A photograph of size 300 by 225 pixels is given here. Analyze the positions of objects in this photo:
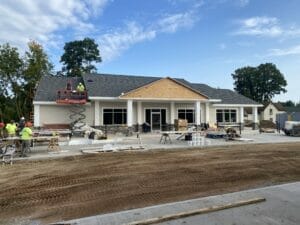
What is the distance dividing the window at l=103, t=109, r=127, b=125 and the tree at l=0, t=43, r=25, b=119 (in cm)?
1697

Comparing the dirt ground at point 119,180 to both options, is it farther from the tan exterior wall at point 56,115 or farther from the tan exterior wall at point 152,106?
the tan exterior wall at point 152,106

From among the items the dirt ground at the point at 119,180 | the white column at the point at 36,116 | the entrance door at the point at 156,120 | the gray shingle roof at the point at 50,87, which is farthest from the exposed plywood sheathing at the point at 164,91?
the dirt ground at the point at 119,180

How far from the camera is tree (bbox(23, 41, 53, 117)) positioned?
39531 millimetres

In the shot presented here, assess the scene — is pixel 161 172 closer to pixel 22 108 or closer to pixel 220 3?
pixel 220 3

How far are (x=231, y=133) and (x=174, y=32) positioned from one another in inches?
399

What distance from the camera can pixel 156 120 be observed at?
2859 cm

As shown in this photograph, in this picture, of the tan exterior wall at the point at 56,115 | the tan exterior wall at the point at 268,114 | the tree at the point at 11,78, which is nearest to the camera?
the tan exterior wall at the point at 56,115

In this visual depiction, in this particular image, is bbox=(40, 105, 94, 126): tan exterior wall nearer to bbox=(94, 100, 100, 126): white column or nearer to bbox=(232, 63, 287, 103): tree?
bbox=(94, 100, 100, 126): white column

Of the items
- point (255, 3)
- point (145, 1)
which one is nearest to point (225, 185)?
point (255, 3)

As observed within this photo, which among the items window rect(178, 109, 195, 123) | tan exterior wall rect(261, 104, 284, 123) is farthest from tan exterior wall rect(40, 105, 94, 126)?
tan exterior wall rect(261, 104, 284, 123)

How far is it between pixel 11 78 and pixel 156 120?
72.6ft

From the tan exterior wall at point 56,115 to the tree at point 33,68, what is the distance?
1551cm

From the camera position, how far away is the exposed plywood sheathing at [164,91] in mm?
26047

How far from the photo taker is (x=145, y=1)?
1797 cm
